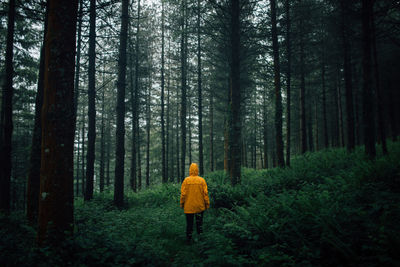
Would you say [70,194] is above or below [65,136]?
below

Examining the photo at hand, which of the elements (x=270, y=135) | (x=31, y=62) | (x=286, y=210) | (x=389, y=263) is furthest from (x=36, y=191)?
(x=270, y=135)

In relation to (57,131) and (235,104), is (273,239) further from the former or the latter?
(235,104)

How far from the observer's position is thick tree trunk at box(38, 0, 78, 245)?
3.85 meters

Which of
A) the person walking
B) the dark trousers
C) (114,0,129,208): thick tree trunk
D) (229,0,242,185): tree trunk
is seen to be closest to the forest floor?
the dark trousers

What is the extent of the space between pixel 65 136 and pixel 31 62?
578 inches

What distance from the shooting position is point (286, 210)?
5.08 meters

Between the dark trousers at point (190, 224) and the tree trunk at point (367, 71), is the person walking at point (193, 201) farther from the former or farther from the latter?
the tree trunk at point (367, 71)

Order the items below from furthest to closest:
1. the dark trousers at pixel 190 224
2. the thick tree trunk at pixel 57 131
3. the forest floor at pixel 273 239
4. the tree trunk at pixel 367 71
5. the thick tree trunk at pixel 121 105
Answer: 1. the thick tree trunk at pixel 121 105
2. the tree trunk at pixel 367 71
3. the dark trousers at pixel 190 224
4. the thick tree trunk at pixel 57 131
5. the forest floor at pixel 273 239

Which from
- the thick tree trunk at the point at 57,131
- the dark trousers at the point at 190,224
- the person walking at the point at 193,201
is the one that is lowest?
the dark trousers at the point at 190,224

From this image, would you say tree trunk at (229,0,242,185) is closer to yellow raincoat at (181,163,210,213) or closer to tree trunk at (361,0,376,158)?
yellow raincoat at (181,163,210,213)

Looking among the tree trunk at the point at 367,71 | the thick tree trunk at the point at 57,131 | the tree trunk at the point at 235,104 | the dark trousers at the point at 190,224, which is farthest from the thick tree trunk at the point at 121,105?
the tree trunk at the point at 367,71

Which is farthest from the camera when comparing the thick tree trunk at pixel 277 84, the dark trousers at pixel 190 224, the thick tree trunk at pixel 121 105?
the thick tree trunk at pixel 277 84

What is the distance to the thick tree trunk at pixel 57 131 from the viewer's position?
3.85 meters

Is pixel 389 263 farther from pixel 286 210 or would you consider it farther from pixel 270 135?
pixel 270 135
